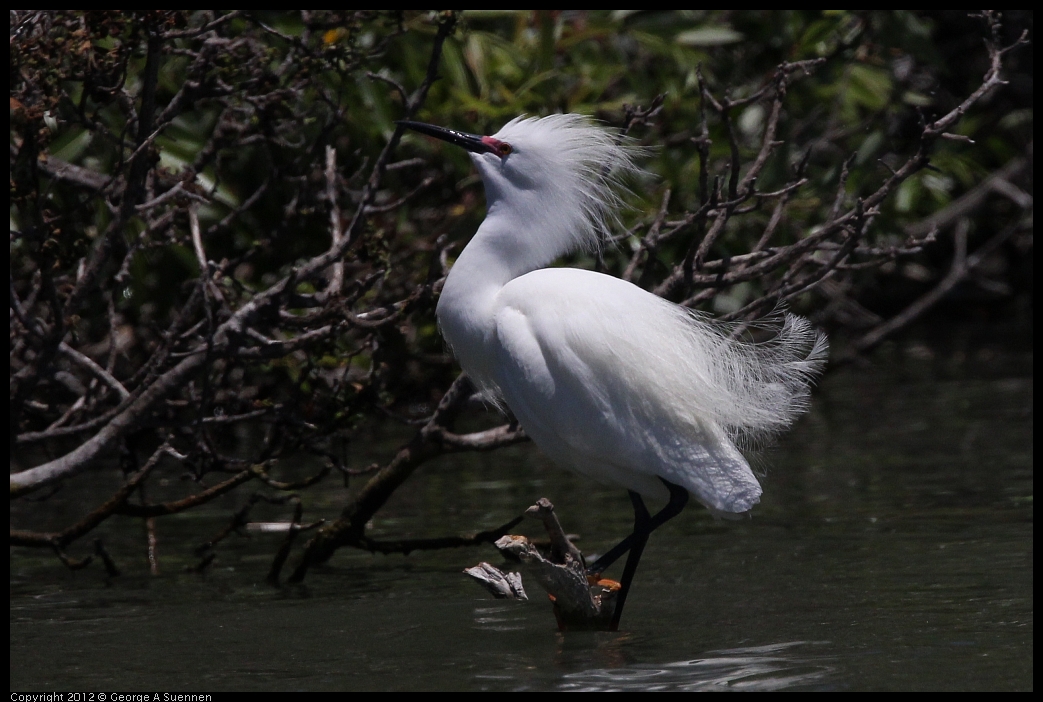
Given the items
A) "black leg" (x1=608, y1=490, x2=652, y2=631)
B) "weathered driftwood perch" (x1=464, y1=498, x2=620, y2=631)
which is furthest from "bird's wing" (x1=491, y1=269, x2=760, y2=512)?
"weathered driftwood perch" (x1=464, y1=498, x2=620, y2=631)

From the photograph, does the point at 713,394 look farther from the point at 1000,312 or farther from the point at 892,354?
the point at 1000,312

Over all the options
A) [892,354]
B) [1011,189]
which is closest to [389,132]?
[1011,189]

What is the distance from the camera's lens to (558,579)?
4434 millimetres

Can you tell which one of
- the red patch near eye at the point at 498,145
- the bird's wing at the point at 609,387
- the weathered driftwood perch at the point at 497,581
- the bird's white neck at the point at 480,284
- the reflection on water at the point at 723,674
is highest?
the red patch near eye at the point at 498,145

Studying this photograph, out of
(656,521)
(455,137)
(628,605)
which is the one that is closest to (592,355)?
(656,521)

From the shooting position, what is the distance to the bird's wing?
4586 millimetres

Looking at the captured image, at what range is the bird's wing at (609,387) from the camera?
181 inches

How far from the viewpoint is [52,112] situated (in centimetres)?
509

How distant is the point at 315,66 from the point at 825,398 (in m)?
6.81

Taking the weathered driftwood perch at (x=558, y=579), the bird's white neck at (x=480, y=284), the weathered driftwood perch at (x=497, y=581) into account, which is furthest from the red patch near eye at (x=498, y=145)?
the weathered driftwood perch at (x=497, y=581)

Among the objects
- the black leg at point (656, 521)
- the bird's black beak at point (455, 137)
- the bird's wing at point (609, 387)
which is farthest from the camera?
the bird's black beak at point (455, 137)

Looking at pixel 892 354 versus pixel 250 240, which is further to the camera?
pixel 892 354

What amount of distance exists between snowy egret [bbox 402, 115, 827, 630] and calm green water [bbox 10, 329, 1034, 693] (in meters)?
0.56

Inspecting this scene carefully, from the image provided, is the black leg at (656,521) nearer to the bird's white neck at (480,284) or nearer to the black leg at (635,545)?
the black leg at (635,545)
